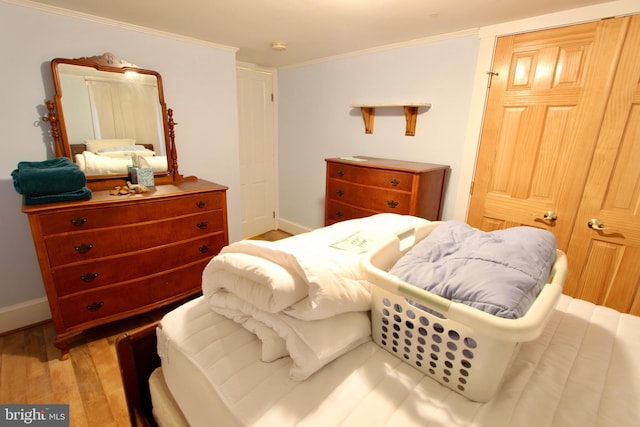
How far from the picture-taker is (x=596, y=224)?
5.89ft

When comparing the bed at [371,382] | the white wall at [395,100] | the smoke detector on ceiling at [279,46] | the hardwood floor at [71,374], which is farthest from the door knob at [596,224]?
the hardwood floor at [71,374]

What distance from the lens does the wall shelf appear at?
2.43 meters

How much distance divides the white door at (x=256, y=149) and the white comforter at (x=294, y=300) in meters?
2.77

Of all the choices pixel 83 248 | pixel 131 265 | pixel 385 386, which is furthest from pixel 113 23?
pixel 385 386

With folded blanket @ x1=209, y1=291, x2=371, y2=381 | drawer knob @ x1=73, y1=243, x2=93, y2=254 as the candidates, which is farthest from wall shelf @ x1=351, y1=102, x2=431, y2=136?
drawer knob @ x1=73, y1=243, x2=93, y2=254

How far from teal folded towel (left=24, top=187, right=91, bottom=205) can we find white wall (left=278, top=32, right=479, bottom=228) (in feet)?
7.37

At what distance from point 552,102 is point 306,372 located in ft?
7.13

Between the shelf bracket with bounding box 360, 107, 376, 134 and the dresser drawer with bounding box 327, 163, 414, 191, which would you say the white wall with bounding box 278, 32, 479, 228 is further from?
the dresser drawer with bounding box 327, 163, 414, 191

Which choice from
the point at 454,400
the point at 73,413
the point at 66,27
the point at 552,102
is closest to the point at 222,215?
the point at 73,413

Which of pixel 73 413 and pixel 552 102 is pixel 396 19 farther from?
pixel 73 413

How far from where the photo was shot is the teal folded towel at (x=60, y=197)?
1.59 m

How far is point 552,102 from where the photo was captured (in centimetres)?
185

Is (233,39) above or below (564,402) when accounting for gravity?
above

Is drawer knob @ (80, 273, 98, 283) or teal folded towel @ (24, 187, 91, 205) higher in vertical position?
teal folded towel @ (24, 187, 91, 205)
